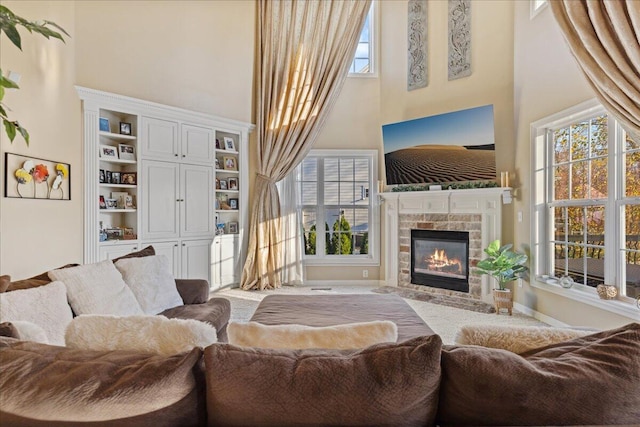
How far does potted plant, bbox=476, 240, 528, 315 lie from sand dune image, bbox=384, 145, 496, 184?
0.98m

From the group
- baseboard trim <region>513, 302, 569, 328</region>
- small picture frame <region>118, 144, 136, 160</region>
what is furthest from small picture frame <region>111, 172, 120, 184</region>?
baseboard trim <region>513, 302, 569, 328</region>

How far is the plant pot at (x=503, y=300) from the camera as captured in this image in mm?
4301

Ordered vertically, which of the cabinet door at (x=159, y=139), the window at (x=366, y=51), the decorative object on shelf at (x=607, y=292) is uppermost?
the window at (x=366, y=51)

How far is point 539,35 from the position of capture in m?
4.02

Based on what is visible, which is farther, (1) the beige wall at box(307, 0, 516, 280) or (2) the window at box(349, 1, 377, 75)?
(2) the window at box(349, 1, 377, 75)

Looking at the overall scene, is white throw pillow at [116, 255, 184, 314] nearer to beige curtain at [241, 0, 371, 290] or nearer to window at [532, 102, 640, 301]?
beige curtain at [241, 0, 371, 290]

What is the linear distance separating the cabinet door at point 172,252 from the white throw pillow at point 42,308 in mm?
2822

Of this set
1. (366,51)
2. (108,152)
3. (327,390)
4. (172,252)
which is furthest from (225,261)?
(327,390)

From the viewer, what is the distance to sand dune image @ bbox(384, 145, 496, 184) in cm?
477

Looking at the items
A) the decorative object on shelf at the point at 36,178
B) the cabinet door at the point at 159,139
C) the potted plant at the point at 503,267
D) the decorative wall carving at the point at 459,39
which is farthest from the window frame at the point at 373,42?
the decorative object on shelf at the point at 36,178

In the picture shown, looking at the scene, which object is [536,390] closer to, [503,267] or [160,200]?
[503,267]

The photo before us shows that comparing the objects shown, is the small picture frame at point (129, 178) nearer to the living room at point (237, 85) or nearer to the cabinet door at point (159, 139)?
the cabinet door at point (159, 139)

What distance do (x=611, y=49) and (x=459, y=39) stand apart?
2837mm

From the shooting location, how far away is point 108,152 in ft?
14.7
